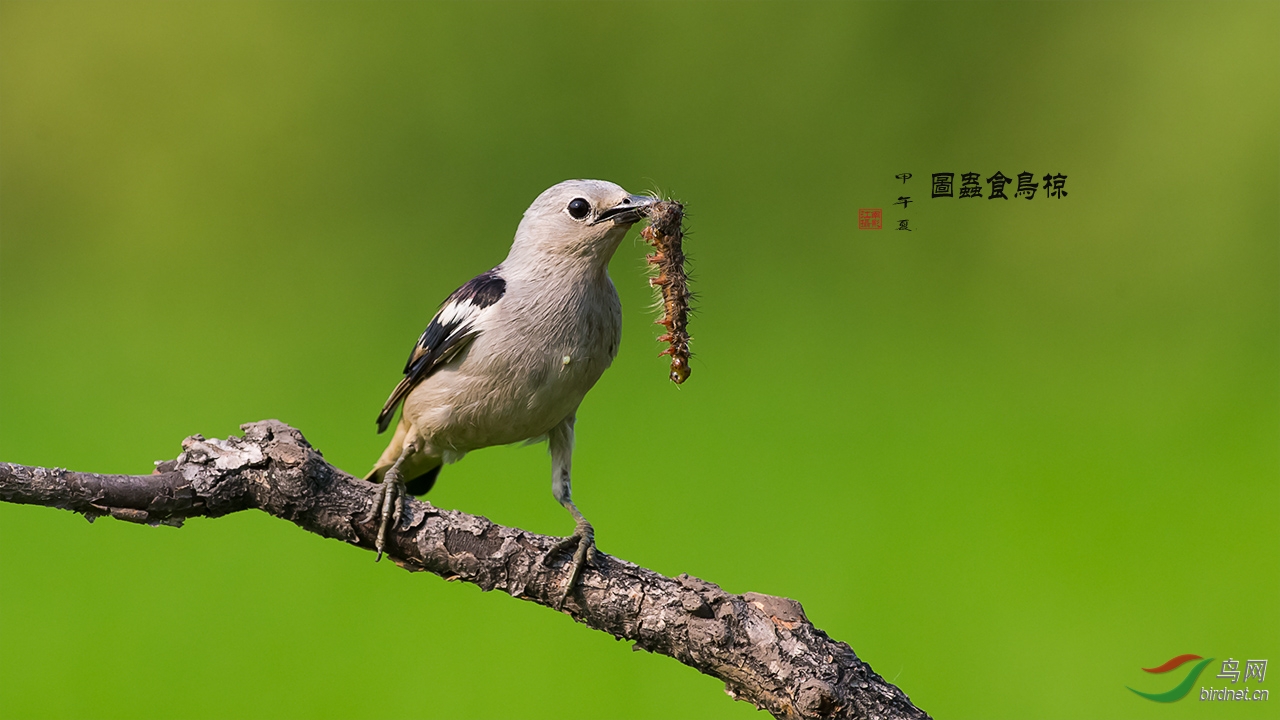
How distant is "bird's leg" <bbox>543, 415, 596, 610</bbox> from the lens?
2.88 meters

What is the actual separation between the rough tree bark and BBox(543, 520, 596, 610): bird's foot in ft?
0.07

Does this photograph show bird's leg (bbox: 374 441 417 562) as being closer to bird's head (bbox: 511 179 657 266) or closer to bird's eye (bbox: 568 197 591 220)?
bird's head (bbox: 511 179 657 266)

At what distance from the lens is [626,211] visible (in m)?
2.94

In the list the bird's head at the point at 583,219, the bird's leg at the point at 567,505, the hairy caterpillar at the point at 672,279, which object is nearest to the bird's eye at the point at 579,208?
the bird's head at the point at 583,219

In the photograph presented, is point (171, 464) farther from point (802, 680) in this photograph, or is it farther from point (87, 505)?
point (802, 680)

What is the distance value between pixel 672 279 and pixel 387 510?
3.50 feet

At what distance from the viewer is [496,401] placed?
3.04 m

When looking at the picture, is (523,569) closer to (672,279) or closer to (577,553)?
(577,553)

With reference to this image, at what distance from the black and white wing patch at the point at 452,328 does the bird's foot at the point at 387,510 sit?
466 mm

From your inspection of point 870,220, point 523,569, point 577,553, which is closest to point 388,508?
point 523,569

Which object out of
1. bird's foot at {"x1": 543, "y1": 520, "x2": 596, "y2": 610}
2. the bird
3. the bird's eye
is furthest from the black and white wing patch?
Answer: bird's foot at {"x1": 543, "y1": 520, "x2": 596, "y2": 610}

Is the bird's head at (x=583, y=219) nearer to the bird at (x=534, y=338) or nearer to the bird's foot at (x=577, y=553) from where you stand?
the bird at (x=534, y=338)

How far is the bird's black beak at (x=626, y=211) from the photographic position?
2.91 m

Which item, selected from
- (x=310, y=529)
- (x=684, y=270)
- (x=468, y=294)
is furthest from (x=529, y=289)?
(x=310, y=529)
